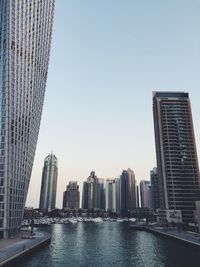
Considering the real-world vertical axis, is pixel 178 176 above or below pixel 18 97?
below

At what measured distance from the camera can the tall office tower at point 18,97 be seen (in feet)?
314

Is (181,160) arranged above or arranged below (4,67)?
below

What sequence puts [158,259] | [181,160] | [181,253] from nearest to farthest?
[158,259]
[181,253]
[181,160]

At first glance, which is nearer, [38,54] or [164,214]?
[38,54]

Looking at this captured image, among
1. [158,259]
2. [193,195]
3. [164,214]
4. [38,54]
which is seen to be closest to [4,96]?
[38,54]

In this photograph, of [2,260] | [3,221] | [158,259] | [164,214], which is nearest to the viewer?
[2,260]

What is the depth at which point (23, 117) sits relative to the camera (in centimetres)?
10744

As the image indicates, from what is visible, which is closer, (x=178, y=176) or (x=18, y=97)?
(x=18, y=97)

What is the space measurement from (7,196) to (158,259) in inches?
2344

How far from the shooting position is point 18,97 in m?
105

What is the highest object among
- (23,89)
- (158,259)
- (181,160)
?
(23,89)

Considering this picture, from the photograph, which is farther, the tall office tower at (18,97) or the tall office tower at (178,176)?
the tall office tower at (178,176)

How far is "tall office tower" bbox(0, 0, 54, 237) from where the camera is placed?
9575 cm

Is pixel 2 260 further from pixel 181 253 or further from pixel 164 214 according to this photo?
pixel 164 214
